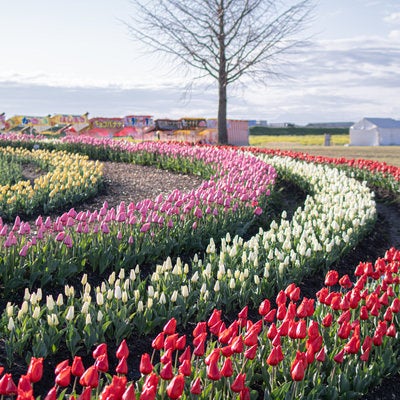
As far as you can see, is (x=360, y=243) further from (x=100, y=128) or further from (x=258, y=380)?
(x=100, y=128)

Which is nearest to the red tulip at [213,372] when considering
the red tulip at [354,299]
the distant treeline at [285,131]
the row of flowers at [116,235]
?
the red tulip at [354,299]

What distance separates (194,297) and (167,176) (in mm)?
10005

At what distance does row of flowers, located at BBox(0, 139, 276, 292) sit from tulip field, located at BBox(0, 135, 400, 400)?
0.02 metres

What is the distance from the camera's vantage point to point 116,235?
24.3 feet

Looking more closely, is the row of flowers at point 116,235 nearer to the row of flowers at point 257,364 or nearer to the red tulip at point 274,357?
the row of flowers at point 257,364

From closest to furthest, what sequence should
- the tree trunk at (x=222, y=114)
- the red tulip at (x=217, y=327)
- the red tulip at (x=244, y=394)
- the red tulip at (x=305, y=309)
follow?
the red tulip at (x=244, y=394), the red tulip at (x=217, y=327), the red tulip at (x=305, y=309), the tree trunk at (x=222, y=114)

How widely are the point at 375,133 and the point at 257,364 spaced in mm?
38802

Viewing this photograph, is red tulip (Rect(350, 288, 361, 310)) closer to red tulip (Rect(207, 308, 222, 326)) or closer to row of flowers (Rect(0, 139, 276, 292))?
red tulip (Rect(207, 308, 222, 326))

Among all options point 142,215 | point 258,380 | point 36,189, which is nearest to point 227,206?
point 142,215

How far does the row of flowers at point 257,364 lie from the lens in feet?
9.72

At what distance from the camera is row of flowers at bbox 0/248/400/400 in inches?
117

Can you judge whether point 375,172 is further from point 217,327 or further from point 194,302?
point 217,327

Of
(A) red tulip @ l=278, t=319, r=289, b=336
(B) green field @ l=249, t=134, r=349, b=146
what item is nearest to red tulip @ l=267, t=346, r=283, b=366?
(A) red tulip @ l=278, t=319, r=289, b=336

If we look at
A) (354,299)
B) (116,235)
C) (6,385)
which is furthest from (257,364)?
(116,235)
